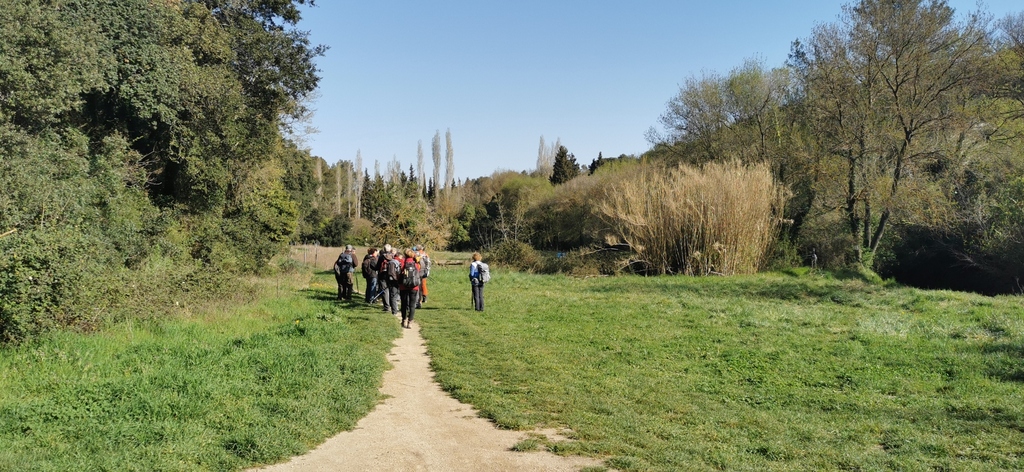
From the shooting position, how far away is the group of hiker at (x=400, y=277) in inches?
511

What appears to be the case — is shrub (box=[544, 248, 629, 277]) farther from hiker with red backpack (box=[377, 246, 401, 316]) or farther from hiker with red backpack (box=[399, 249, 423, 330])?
hiker with red backpack (box=[399, 249, 423, 330])

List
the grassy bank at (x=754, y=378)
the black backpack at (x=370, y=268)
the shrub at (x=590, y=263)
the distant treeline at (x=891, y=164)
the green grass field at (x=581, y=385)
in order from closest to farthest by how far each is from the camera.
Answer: the green grass field at (x=581, y=385) → the grassy bank at (x=754, y=378) → the black backpack at (x=370, y=268) → the distant treeline at (x=891, y=164) → the shrub at (x=590, y=263)

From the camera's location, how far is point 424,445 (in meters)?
5.84

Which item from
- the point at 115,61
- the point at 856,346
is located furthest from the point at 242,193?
the point at 856,346

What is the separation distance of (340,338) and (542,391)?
470 cm

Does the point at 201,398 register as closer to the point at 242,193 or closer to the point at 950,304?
the point at 950,304

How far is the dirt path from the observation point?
5277mm

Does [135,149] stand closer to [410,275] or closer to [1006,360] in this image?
[410,275]

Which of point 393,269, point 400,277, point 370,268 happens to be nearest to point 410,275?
point 400,277

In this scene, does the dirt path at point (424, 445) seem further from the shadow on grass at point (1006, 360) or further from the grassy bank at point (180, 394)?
the shadow on grass at point (1006, 360)

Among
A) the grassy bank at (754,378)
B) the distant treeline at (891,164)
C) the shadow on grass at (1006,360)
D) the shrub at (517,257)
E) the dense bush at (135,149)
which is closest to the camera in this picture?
the grassy bank at (754,378)

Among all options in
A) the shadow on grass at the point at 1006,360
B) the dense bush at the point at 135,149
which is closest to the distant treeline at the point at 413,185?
the dense bush at the point at 135,149

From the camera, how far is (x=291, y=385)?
751 centimetres

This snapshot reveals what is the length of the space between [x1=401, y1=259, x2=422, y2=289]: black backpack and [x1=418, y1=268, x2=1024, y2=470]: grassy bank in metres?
1.00
